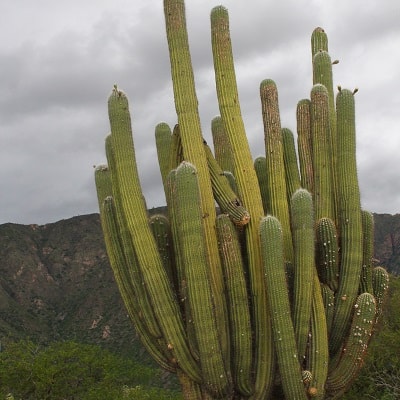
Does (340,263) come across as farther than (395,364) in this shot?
No

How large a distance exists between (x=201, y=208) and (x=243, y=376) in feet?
6.28

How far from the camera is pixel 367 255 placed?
23.8ft

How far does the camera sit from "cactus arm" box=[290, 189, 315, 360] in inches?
250

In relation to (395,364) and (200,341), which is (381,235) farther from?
(200,341)

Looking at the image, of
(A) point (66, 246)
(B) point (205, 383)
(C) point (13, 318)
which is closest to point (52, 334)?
(C) point (13, 318)

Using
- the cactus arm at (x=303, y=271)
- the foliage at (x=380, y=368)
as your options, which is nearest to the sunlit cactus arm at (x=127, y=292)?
the cactus arm at (x=303, y=271)

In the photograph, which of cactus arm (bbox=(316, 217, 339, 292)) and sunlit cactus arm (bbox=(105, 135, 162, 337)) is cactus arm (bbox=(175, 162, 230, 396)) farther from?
cactus arm (bbox=(316, 217, 339, 292))

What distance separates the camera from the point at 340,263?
23.0 ft

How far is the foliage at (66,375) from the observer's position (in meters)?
17.4

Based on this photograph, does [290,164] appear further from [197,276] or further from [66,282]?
[66,282]

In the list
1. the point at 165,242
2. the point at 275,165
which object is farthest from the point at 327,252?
the point at 165,242

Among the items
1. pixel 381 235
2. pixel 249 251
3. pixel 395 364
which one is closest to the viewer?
pixel 249 251

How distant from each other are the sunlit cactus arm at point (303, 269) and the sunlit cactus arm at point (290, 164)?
2.92 feet

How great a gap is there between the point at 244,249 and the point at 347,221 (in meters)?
1.32
